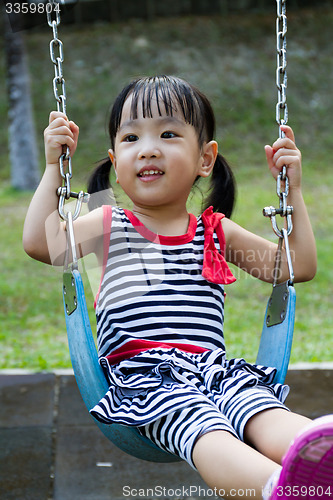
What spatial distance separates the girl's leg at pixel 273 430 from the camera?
4.77 ft

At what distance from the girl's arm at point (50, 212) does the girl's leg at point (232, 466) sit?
2.21 feet

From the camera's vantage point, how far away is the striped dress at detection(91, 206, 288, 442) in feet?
5.26

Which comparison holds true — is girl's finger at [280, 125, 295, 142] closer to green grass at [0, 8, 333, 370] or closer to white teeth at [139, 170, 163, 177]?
white teeth at [139, 170, 163, 177]

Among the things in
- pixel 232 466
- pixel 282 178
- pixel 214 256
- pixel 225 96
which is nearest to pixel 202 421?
pixel 232 466

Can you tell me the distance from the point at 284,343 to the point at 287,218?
13.2 inches

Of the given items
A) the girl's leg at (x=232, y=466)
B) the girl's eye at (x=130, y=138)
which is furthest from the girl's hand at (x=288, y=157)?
the girl's leg at (x=232, y=466)

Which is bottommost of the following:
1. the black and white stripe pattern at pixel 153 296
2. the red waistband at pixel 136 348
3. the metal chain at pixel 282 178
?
the red waistband at pixel 136 348

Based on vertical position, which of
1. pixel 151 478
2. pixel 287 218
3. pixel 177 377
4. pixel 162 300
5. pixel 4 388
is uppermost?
pixel 287 218

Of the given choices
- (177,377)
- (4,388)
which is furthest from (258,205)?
(177,377)

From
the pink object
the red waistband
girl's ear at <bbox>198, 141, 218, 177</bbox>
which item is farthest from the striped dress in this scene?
the pink object

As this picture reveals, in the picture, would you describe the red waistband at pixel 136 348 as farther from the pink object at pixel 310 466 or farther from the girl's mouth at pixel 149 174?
the pink object at pixel 310 466

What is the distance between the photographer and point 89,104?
375 inches

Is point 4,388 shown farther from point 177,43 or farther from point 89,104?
point 177,43

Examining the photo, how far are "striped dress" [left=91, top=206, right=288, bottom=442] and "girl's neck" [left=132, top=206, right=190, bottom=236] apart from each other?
1.0 inches
